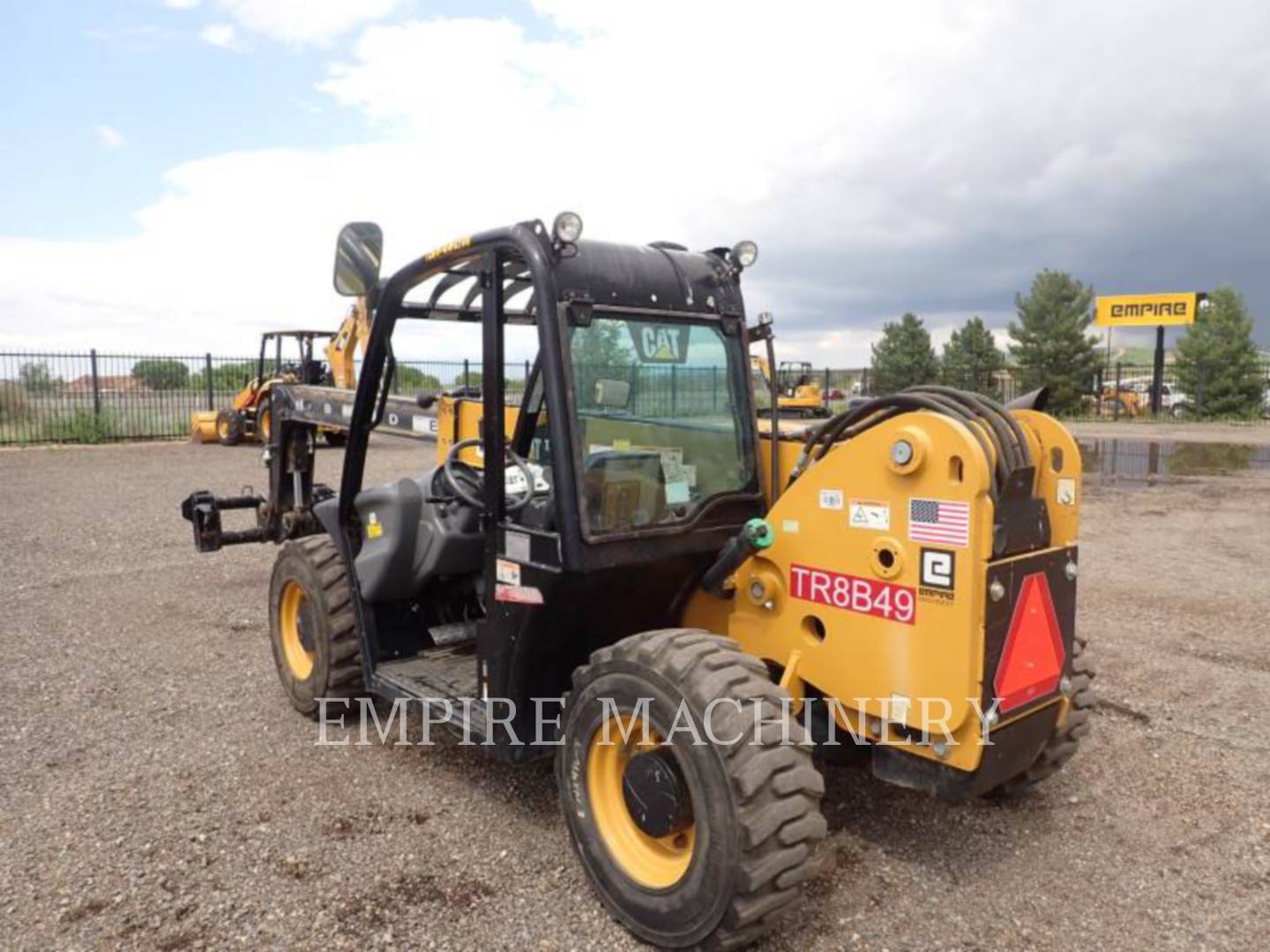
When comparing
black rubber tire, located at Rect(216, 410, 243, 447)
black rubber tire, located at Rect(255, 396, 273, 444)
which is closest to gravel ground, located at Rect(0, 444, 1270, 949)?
black rubber tire, located at Rect(255, 396, 273, 444)

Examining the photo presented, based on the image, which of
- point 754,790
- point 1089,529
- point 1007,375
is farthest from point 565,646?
point 1007,375

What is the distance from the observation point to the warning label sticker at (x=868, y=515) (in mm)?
2906

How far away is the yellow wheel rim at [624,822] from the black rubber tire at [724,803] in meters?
0.05

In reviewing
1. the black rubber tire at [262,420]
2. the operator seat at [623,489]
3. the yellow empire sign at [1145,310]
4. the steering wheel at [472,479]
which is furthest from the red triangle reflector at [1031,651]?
the yellow empire sign at [1145,310]

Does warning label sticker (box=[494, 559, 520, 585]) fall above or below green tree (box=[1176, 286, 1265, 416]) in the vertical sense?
below

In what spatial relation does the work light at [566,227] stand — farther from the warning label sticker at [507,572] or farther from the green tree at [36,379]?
the green tree at [36,379]

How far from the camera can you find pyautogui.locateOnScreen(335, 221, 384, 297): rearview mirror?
15.7 feet

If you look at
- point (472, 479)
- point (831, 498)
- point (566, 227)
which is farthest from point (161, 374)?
point (831, 498)

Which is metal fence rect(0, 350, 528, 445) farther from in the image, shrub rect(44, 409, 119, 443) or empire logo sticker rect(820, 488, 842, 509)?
empire logo sticker rect(820, 488, 842, 509)

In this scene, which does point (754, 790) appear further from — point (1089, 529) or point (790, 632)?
point (1089, 529)

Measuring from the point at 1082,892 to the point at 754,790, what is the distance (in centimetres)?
142

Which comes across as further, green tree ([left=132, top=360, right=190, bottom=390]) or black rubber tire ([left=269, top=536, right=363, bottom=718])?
green tree ([left=132, top=360, right=190, bottom=390])

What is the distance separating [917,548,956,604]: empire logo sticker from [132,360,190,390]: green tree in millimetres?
23477

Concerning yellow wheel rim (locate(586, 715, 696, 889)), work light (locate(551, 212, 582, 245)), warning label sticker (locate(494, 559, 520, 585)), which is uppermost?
work light (locate(551, 212, 582, 245))
